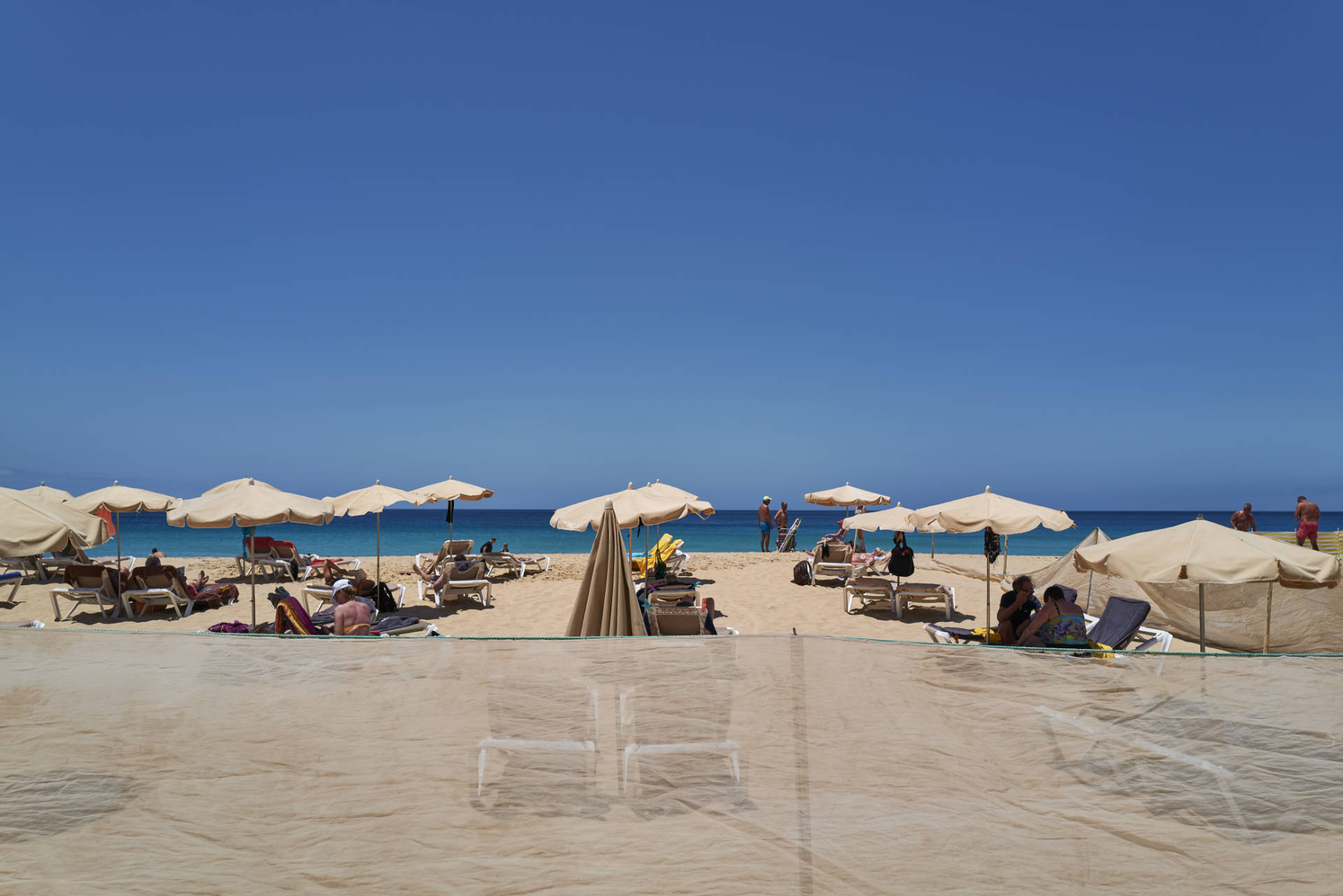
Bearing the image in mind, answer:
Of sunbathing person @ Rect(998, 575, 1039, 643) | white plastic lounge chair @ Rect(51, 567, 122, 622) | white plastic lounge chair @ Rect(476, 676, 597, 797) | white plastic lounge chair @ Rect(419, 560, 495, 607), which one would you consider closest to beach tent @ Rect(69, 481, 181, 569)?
white plastic lounge chair @ Rect(51, 567, 122, 622)

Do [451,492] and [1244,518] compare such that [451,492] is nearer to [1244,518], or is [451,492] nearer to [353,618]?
[353,618]

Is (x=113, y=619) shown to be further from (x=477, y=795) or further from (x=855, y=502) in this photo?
(x=855, y=502)

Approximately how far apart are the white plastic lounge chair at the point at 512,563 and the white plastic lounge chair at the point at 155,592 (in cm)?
530

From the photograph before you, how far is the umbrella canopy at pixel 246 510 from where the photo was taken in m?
8.32

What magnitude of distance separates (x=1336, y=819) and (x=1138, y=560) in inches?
123

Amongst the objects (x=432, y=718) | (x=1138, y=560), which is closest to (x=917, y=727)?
(x=432, y=718)

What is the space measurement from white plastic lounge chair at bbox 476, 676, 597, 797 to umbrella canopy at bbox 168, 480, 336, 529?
660 centimetres

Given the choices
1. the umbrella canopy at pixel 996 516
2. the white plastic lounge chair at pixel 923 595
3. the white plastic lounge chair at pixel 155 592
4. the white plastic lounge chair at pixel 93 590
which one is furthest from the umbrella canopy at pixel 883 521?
the white plastic lounge chair at pixel 93 590

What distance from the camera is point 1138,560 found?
534cm

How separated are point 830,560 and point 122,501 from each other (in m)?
13.4

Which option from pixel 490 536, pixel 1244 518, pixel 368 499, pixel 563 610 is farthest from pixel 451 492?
pixel 490 536

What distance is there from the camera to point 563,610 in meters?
10.8

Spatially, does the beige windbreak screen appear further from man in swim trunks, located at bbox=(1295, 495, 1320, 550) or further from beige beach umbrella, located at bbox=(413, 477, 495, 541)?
man in swim trunks, located at bbox=(1295, 495, 1320, 550)

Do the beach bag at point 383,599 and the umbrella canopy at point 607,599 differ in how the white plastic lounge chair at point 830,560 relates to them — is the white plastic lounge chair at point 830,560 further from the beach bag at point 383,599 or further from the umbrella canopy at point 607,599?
the umbrella canopy at point 607,599
